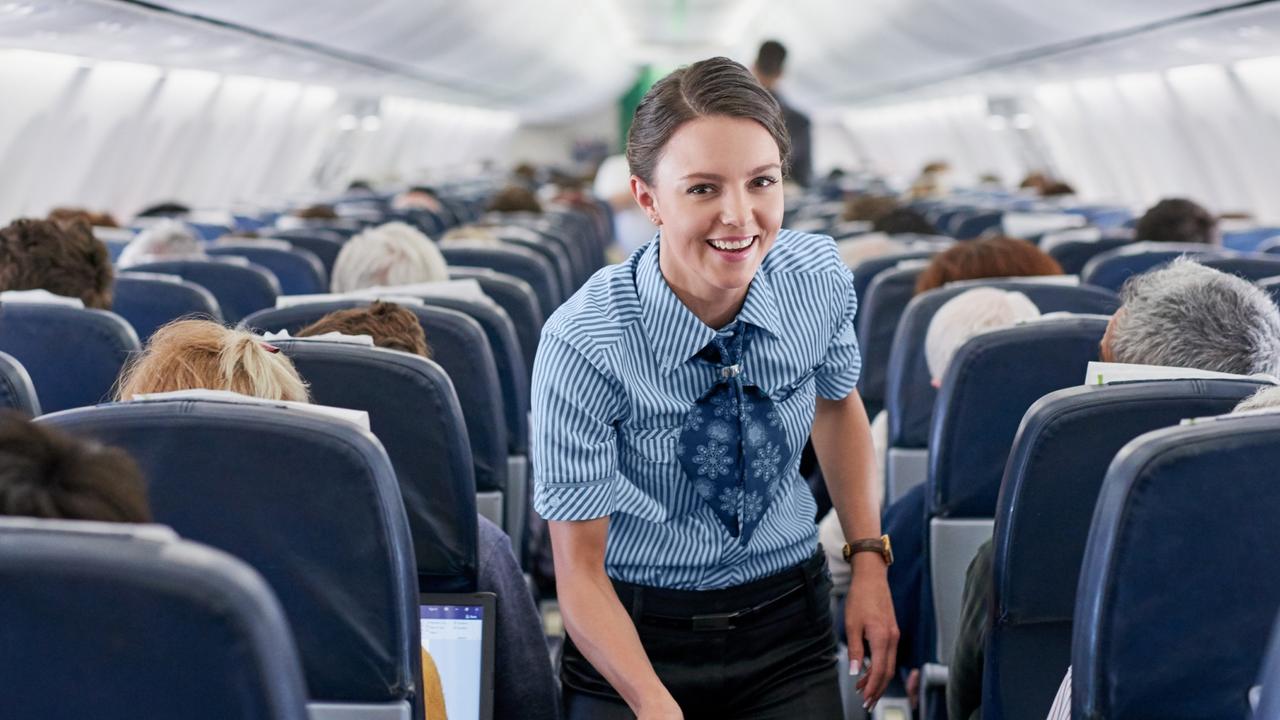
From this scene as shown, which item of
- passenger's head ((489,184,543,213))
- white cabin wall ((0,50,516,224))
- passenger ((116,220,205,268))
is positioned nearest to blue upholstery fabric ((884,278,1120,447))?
passenger ((116,220,205,268))

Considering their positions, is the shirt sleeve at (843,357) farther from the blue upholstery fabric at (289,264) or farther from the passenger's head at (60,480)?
the blue upholstery fabric at (289,264)

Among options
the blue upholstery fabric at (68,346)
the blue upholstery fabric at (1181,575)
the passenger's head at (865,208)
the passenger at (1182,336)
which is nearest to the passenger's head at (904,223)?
the passenger's head at (865,208)

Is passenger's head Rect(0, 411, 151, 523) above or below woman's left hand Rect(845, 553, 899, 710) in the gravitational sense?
above

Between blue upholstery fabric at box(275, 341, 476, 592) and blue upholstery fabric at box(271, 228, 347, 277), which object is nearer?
blue upholstery fabric at box(275, 341, 476, 592)

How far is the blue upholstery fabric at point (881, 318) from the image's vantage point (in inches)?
185

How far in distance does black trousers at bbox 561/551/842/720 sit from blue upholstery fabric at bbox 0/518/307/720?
1.19m

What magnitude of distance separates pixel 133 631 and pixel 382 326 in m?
1.93

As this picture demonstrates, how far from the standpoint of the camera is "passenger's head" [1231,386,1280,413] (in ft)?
6.05

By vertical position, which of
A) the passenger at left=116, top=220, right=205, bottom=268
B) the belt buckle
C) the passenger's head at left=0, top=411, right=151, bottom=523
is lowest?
the belt buckle

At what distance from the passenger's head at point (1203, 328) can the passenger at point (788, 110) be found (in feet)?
12.8

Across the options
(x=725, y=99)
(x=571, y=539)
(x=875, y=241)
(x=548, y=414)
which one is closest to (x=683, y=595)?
(x=571, y=539)

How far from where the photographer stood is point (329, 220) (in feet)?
30.7

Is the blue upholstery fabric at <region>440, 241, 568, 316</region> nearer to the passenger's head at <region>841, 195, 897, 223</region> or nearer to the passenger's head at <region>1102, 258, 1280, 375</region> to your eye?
the passenger's head at <region>841, 195, 897, 223</region>

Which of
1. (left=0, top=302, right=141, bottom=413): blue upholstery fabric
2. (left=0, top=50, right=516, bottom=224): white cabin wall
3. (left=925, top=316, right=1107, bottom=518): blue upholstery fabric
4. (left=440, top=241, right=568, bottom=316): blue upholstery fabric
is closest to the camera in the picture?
(left=925, top=316, right=1107, bottom=518): blue upholstery fabric
